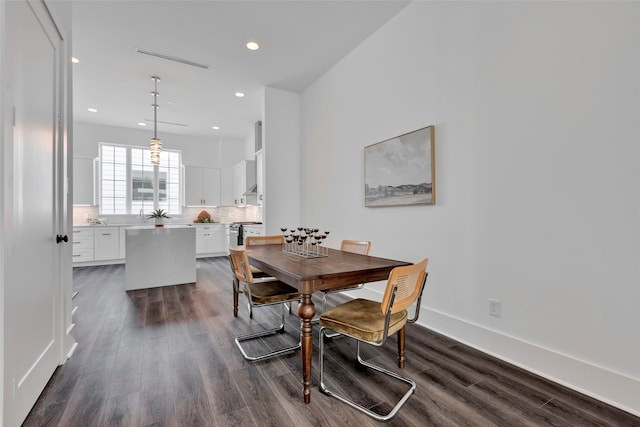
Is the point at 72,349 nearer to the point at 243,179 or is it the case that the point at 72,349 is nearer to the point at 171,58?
the point at 171,58

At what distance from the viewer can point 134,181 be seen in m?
6.94

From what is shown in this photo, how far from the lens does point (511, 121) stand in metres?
2.16

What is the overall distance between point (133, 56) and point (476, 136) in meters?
4.35

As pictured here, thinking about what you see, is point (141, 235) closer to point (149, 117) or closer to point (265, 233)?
point (265, 233)

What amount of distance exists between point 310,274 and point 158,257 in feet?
11.9

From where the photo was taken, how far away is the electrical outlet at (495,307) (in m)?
2.23

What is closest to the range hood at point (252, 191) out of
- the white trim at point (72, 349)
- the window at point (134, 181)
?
the window at point (134, 181)

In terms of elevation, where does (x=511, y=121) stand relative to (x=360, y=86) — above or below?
below

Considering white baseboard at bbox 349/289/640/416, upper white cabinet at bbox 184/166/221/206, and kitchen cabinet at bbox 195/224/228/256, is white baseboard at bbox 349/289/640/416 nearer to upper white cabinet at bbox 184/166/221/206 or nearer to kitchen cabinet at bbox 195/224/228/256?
kitchen cabinet at bbox 195/224/228/256

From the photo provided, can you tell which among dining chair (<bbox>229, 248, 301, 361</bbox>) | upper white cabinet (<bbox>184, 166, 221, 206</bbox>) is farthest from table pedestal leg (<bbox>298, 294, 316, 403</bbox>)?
upper white cabinet (<bbox>184, 166, 221, 206</bbox>)

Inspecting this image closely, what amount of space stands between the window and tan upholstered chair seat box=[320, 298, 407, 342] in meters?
6.73

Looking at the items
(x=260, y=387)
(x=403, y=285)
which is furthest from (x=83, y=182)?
(x=403, y=285)

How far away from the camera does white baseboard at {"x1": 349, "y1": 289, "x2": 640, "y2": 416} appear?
63.9 inches

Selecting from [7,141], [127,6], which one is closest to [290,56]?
[127,6]
